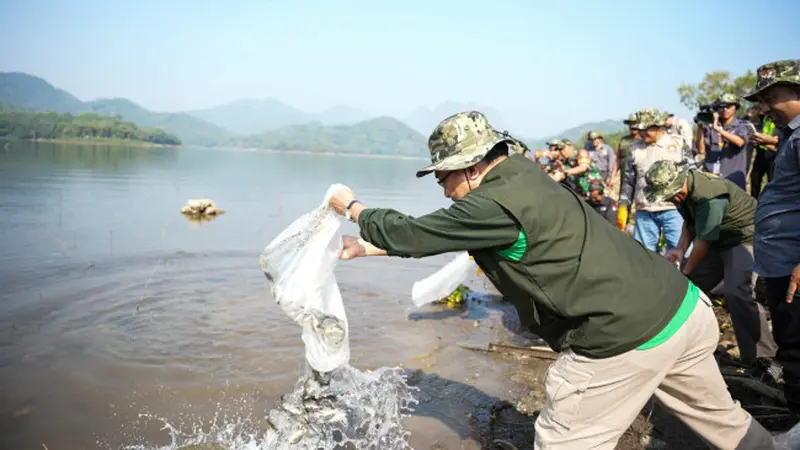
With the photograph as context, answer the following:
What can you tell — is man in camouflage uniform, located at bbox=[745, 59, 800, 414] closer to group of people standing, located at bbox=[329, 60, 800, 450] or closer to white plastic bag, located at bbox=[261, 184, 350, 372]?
group of people standing, located at bbox=[329, 60, 800, 450]

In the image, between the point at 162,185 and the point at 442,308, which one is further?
the point at 162,185

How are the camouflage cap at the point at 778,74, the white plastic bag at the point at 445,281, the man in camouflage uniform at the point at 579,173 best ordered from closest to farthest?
the camouflage cap at the point at 778,74, the white plastic bag at the point at 445,281, the man in camouflage uniform at the point at 579,173

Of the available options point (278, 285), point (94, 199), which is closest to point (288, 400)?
point (278, 285)

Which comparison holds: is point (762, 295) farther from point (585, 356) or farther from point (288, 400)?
point (288, 400)

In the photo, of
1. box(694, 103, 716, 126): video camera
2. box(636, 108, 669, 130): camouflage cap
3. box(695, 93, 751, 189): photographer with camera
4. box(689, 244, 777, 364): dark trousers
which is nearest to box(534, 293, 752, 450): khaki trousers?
box(689, 244, 777, 364): dark trousers

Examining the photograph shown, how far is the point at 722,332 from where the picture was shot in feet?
17.9

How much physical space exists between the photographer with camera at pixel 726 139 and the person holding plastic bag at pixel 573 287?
5683 mm

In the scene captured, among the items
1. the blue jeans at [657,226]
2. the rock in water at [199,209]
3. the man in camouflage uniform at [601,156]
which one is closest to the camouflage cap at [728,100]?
the blue jeans at [657,226]

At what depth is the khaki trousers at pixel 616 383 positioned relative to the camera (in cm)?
228

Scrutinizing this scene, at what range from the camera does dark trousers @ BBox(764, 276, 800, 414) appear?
10.4 ft

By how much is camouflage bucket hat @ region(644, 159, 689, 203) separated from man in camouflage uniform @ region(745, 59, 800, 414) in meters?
0.72

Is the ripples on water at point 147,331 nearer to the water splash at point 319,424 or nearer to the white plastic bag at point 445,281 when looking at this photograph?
the water splash at point 319,424

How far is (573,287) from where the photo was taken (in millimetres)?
2146

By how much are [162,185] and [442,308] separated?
20769 mm
